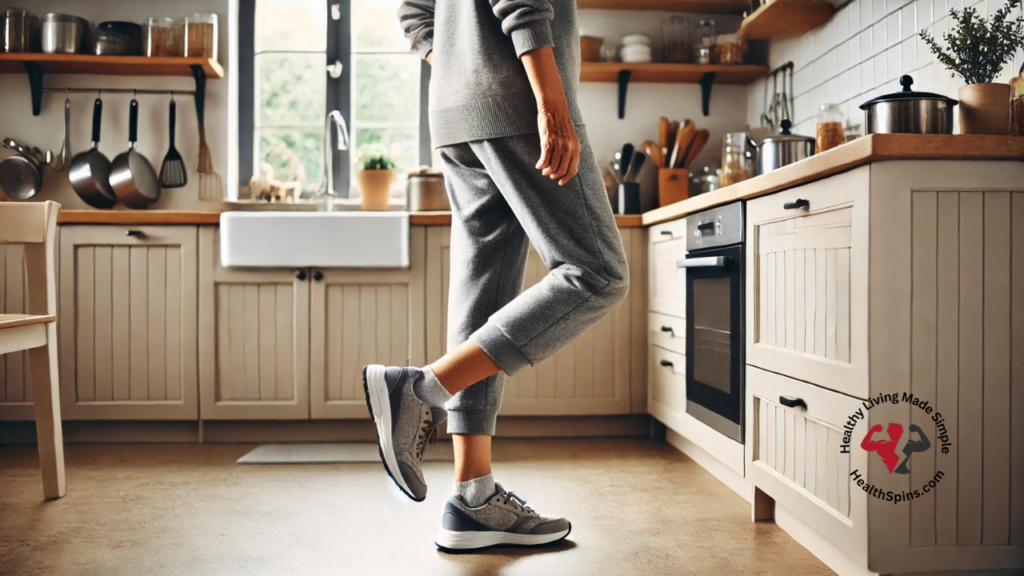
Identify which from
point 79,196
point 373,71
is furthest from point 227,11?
point 79,196

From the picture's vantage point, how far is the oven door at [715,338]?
6.06 ft

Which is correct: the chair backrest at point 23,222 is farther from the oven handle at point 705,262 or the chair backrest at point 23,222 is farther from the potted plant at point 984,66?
the potted plant at point 984,66

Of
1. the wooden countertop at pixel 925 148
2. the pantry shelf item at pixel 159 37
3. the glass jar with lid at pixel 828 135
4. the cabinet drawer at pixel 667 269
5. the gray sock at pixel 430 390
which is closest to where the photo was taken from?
the wooden countertop at pixel 925 148

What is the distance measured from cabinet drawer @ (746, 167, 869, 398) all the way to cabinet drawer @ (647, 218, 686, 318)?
0.51 metres

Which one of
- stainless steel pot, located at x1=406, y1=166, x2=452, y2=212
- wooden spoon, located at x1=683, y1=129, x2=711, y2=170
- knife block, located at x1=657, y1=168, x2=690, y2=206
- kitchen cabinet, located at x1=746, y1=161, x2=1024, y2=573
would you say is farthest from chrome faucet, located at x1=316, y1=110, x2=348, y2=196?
kitchen cabinet, located at x1=746, y1=161, x2=1024, y2=573

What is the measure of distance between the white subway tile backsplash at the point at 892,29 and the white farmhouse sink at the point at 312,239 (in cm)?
154

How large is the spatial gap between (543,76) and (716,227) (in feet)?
2.69

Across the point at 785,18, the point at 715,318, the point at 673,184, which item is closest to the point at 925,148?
the point at 715,318

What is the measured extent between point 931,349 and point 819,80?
162 cm

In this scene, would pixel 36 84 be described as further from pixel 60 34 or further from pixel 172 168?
pixel 172 168

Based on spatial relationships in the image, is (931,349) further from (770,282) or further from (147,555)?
(147,555)

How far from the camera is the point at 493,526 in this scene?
5.06 ft

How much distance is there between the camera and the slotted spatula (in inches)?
120

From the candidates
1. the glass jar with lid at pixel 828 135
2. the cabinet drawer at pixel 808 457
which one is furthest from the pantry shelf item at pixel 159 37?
the cabinet drawer at pixel 808 457
